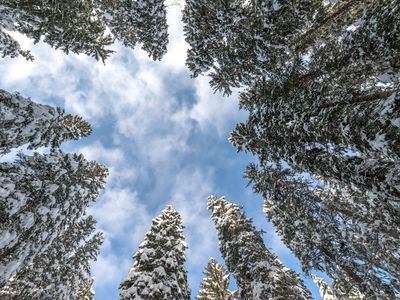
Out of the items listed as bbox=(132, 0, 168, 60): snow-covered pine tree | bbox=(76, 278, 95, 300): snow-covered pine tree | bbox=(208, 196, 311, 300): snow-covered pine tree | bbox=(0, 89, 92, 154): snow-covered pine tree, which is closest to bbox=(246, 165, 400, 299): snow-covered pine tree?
bbox=(208, 196, 311, 300): snow-covered pine tree

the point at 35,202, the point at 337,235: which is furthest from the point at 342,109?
the point at 35,202

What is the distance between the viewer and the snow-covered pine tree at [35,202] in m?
8.66

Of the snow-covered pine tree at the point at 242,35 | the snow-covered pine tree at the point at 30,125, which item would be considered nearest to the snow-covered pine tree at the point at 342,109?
the snow-covered pine tree at the point at 242,35

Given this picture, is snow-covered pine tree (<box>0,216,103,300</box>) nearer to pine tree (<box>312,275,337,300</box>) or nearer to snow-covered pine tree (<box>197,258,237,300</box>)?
snow-covered pine tree (<box>197,258,237,300</box>)

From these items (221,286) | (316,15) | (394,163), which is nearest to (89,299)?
(221,286)

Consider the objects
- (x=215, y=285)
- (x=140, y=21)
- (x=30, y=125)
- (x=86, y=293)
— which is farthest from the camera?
(x=86, y=293)

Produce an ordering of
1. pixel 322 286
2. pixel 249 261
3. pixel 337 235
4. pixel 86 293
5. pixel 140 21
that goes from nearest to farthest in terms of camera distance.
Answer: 1. pixel 337 235
2. pixel 140 21
3. pixel 249 261
4. pixel 86 293
5. pixel 322 286

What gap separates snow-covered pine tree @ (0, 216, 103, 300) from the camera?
1155cm

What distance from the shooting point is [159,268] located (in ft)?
35.5

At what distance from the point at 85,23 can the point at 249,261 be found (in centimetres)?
1237

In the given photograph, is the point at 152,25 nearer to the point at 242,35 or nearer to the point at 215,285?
the point at 242,35

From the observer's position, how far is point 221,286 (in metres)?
14.9

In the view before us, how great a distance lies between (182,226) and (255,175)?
4.58 m

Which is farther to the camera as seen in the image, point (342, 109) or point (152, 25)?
point (152, 25)
